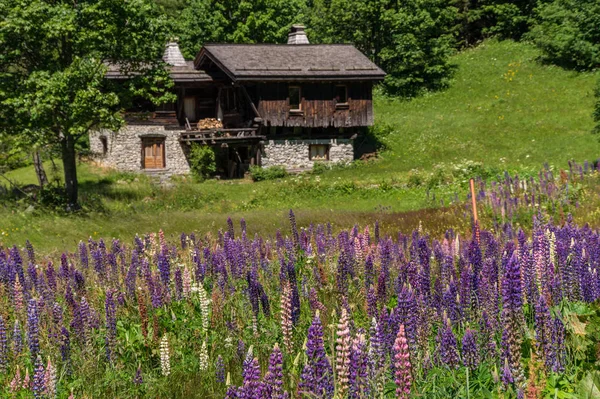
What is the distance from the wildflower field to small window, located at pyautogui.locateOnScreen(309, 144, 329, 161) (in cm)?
3379

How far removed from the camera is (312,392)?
404cm

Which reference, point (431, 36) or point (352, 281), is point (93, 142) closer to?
point (431, 36)

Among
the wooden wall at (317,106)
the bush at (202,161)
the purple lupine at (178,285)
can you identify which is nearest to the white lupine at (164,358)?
the purple lupine at (178,285)

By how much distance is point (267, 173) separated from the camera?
1607 inches

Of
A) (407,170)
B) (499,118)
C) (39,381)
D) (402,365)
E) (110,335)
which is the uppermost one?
(499,118)

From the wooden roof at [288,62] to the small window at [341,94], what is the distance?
5.15 ft

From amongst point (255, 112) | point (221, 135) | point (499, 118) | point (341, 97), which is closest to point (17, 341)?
point (255, 112)

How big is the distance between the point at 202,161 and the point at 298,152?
18.7ft

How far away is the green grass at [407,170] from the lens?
2075 cm

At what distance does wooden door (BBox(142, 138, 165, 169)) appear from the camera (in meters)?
45.4

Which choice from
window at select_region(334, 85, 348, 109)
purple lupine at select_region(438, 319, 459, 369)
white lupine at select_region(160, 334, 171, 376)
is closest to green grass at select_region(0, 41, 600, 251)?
window at select_region(334, 85, 348, 109)

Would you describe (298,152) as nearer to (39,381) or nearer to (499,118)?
(499,118)

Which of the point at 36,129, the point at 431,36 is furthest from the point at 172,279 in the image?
the point at 431,36

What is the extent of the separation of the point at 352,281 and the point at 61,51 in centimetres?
2669
